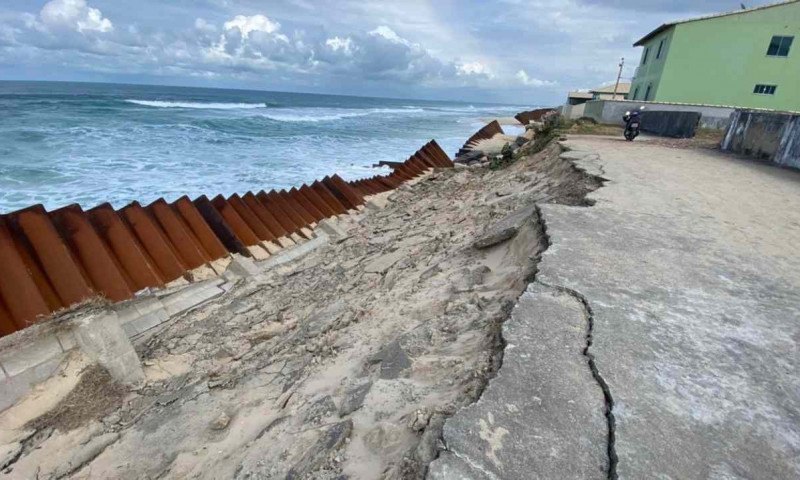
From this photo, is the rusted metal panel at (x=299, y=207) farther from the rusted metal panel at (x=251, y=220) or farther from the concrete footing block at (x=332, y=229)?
the rusted metal panel at (x=251, y=220)

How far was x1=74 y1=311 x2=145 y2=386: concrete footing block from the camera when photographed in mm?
3342

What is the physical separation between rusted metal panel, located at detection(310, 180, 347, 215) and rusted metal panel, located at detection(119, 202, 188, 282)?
10.9ft

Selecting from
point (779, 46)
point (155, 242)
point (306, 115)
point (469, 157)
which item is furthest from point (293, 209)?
point (306, 115)

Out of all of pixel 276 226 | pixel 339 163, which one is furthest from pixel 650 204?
pixel 339 163

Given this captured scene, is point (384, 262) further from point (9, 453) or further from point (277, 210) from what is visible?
point (9, 453)

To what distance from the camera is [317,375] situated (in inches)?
106

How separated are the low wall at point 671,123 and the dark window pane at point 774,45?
1296 cm

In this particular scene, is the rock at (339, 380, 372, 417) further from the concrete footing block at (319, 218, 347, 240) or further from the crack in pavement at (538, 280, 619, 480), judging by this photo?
the concrete footing block at (319, 218, 347, 240)

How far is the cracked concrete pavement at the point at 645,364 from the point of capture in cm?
163

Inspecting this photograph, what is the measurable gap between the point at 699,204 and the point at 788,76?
2529 cm

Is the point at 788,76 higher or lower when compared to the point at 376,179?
higher

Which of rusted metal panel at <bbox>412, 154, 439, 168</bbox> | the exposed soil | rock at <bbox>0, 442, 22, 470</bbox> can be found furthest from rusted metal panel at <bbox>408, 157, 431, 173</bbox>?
rock at <bbox>0, 442, 22, 470</bbox>

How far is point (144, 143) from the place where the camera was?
1906 cm

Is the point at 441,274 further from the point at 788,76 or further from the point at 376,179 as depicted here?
the point at 788,76
